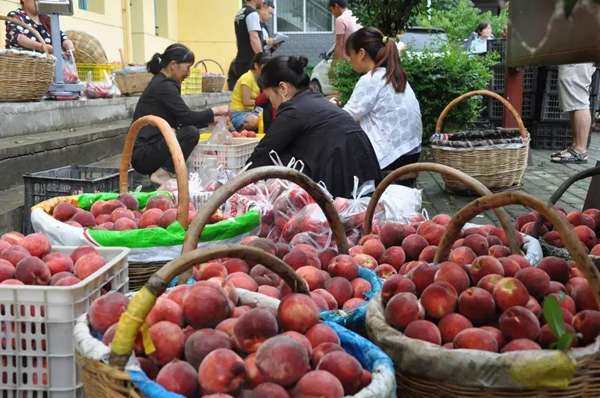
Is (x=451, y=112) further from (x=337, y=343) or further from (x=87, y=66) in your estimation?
(x=337, y=343)

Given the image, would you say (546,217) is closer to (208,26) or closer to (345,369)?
(345,369)

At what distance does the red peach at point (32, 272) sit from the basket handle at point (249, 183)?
0.49 meters

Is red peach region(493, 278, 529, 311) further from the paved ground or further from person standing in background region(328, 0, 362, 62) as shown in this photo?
person standing in background region(328, 0, 362, 62)

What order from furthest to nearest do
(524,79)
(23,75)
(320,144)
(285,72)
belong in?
1. (524,79)
2. (23,75)
3. (285,72)
4. (320,144)

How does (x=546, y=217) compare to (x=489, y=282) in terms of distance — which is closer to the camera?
(x=546, y=217)

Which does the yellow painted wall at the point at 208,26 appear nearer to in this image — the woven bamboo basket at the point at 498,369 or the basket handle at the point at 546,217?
the basket handle at the point at 546,217

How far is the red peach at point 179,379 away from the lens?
149 centimetres

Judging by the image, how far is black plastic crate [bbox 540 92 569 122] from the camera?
912 centimetres

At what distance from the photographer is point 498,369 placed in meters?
1.62

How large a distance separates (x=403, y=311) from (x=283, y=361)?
49 cm

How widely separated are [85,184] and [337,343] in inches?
101

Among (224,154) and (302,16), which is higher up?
(302,16)

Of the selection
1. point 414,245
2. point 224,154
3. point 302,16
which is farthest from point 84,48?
point 302,16

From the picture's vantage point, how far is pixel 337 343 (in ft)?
5.69
